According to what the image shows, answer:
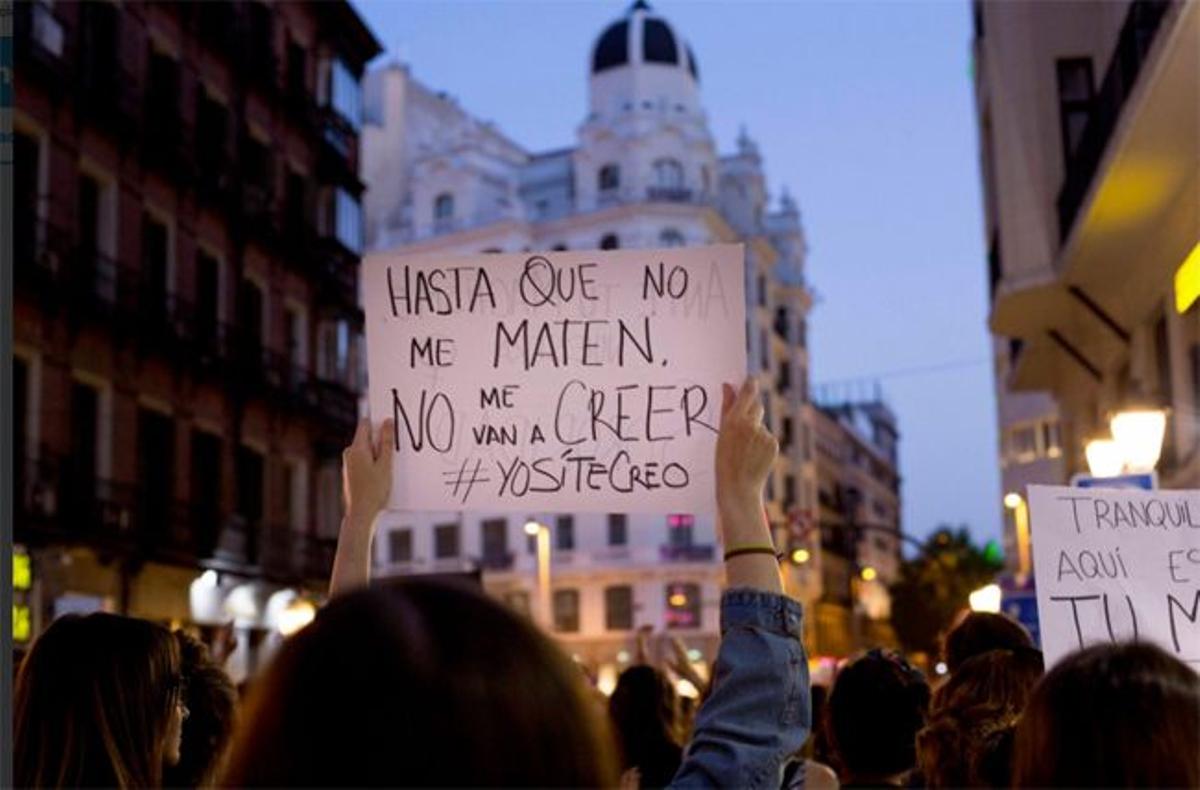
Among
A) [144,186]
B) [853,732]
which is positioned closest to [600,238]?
[144,186]

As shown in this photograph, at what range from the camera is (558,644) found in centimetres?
177

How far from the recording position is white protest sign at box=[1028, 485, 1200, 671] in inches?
A: 175

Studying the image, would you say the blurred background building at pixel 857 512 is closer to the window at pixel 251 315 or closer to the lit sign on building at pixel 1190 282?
the window at pixel 251 315

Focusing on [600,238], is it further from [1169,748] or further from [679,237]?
[1169,748]

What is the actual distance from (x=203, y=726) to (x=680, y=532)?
68.0 metres

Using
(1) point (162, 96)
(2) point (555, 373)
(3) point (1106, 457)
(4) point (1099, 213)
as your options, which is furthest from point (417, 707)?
(1) point (162, 96)

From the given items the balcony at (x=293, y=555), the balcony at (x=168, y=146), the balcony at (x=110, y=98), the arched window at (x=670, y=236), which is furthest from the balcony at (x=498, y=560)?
the balcony at (x=110, y=98)

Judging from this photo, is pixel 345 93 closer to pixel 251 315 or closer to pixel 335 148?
pixel 335 148

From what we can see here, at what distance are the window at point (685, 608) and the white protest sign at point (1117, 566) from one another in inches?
2611

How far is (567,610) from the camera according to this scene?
2886 inches

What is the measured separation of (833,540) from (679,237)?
2960 centimetres

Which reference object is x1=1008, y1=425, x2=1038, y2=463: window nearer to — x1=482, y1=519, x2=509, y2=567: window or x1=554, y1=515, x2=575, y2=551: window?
x1=554, y1=515, x2=575, y2=551: window

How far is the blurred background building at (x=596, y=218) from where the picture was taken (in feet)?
237

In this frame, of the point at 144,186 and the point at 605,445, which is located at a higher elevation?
the point at 144,186
